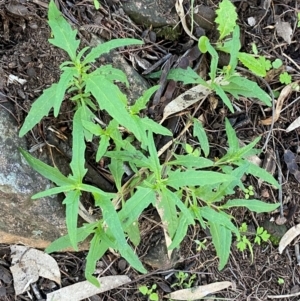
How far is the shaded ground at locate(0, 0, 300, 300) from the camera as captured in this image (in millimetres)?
2320

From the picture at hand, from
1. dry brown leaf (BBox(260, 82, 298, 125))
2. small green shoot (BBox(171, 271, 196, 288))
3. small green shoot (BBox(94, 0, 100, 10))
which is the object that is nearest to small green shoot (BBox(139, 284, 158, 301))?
small green shoot (BBox(171, 271, 196, 288))

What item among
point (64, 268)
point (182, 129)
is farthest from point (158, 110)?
point (64, 268)

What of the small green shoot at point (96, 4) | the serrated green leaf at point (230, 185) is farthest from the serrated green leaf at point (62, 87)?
the serrated green leaf at point (230, 185)

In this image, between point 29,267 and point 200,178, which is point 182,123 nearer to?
point 200,178

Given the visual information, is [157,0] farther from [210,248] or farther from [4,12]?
[210,248]

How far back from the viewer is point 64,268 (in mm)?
2646

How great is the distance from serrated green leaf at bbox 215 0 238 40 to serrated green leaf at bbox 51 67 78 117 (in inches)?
35.8

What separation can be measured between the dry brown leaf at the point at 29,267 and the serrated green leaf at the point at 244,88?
50.0 inches

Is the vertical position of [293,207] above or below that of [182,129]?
below

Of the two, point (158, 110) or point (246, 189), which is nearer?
point (158, 110)

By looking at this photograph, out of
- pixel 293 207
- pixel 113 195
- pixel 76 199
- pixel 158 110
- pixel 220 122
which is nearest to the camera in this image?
pixel 76 199

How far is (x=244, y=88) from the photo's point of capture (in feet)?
8.16

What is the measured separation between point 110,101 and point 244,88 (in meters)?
0.91

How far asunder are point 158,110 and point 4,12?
86 centimetres
